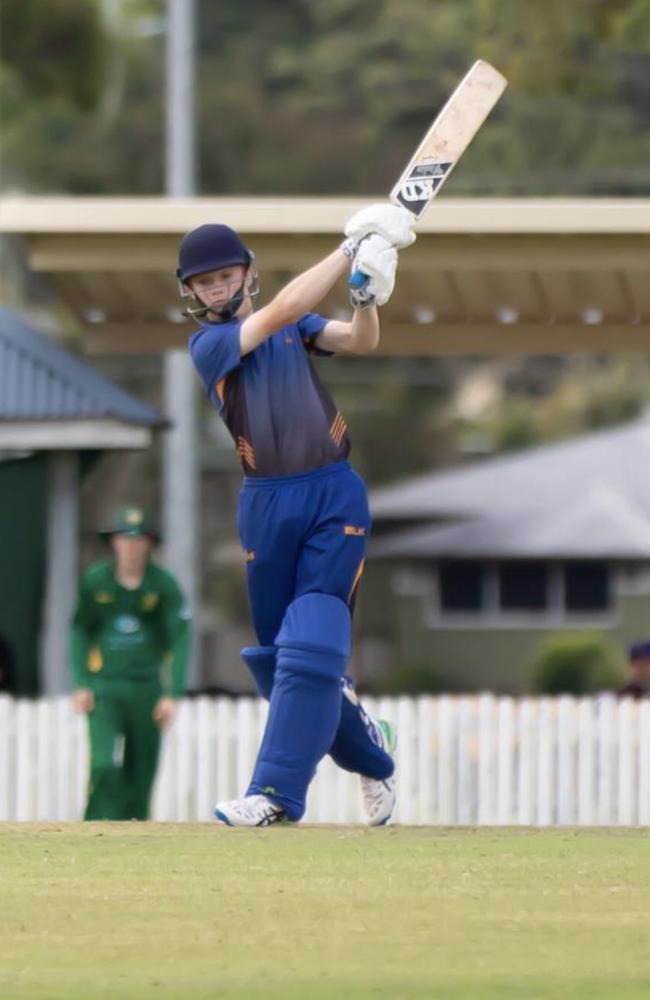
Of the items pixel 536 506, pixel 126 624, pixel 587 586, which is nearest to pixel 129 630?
pixel 126 624

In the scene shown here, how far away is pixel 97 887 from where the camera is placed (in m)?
5.46

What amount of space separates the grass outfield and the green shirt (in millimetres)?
4936

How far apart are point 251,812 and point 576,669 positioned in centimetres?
2602

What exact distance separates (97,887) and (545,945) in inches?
48.2

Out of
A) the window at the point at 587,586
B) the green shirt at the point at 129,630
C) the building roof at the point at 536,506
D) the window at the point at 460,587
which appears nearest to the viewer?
the green shirt at the point at 129,630

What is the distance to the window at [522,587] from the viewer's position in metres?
37.7

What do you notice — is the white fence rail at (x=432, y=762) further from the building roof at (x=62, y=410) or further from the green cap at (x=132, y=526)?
the building roof at (x=62, y=410)

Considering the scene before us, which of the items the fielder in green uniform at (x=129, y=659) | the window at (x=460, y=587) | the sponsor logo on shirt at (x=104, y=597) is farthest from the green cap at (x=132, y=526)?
the window at (x=460, y=587)

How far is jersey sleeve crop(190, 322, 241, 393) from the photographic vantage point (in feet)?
23.1

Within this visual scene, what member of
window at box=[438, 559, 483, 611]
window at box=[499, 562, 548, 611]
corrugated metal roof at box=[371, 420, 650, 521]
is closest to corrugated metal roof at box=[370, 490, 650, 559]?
corrugated metal roof at box=[371, 420, 650, 521]

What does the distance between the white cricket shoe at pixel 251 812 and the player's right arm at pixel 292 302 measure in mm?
1243

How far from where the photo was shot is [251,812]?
275 inches

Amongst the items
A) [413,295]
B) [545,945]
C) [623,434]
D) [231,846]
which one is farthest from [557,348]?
[623,434]

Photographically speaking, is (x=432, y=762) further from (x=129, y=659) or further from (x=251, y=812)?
(x=251, y=812)
